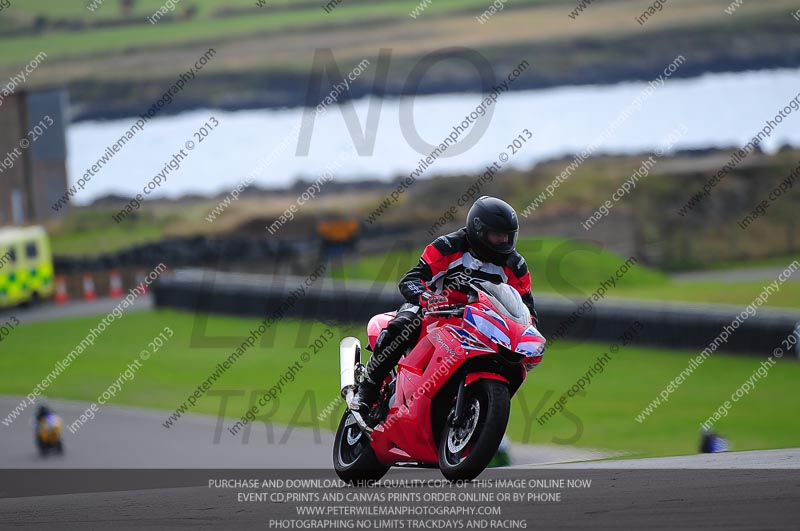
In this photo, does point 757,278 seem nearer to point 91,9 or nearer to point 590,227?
point 590,227

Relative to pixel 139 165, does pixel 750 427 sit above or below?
above

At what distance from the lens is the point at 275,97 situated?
7712cm

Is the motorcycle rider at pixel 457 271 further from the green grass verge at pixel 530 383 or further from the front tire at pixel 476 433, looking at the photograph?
the green grass verge at pixel 530 383

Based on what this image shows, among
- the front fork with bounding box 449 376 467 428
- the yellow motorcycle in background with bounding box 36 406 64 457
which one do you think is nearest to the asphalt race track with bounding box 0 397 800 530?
the front fork with bounding box 449 376 467 428

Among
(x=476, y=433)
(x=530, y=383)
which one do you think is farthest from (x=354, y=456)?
(x=530, y=383)

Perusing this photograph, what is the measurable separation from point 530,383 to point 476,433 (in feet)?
42.9

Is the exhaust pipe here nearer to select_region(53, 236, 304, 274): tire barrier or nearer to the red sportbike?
the red sportbike

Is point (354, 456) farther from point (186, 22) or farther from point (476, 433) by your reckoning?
point (186, 22)

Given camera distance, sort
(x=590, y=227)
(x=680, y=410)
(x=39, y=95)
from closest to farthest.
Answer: (x=680, y=410) → (x=590, y=227) → (x=39, y=95)

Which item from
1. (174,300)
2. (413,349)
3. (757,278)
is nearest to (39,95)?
(174,300)

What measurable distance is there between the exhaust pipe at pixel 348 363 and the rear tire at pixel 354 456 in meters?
0.19

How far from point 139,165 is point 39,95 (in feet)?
82.1

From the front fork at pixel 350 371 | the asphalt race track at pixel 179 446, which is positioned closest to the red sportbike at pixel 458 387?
the front fork at pixel 350 371

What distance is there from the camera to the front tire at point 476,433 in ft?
23.4
